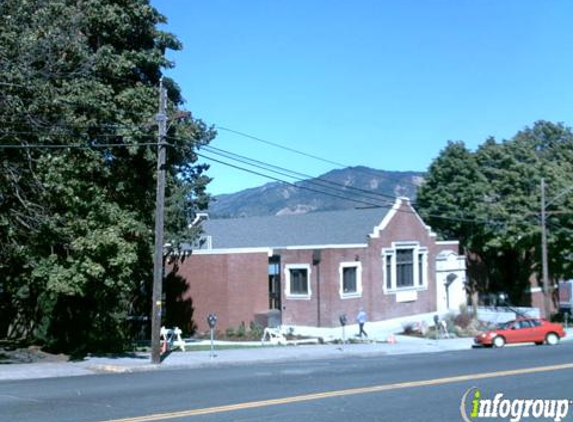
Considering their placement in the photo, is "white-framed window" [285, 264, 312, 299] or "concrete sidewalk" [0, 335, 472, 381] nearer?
"concrete sidewalk" [0, 335, 472, 381]

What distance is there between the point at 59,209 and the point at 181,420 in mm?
12512

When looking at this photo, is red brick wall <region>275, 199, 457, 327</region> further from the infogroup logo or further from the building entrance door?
the infogroup logo

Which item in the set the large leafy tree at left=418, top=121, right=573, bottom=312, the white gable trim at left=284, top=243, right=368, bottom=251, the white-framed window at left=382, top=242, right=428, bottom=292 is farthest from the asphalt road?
the large leafy tree at left=418, top=121, right=573, bottom=312

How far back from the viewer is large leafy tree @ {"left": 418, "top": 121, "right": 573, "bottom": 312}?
151ft

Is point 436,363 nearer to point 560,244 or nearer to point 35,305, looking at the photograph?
point 35,305

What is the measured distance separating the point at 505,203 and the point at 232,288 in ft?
A: 67.1

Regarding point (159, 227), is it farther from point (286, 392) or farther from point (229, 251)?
point (229, 251)

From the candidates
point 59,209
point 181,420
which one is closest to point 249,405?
point 181,420

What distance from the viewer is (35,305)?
28328 millimetres

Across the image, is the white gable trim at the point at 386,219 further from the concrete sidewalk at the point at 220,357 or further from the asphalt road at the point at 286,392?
the asphalt road at the point at 286,392

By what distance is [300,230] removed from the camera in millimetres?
43031

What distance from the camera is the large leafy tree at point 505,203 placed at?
46.1 m

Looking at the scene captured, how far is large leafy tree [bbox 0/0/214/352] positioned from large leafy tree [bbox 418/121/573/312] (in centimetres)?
2643

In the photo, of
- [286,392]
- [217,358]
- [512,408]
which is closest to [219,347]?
[217,358]
